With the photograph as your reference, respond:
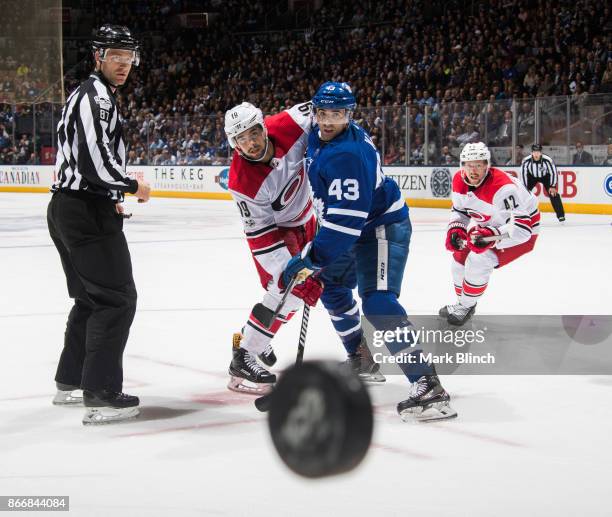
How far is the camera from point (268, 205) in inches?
175

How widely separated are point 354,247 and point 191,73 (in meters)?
25.1

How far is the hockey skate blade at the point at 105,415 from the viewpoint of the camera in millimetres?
3875

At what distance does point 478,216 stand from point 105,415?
319cm

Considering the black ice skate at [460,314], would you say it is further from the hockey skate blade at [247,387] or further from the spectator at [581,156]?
the spectator at [581,156]

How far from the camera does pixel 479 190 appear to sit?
630 cm

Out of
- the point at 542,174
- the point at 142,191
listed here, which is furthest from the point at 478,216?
the point at 542,174

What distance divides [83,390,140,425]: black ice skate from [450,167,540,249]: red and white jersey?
301cm

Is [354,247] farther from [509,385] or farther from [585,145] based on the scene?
[585,145]

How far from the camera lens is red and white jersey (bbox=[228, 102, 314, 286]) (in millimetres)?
4336

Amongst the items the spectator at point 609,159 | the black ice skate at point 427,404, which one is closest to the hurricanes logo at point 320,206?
the black ice skate at point 427,404

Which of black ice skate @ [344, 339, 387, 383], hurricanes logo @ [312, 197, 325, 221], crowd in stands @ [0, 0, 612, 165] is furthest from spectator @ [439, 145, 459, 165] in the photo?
hurricanes logo @ [312, 197, 325, 221]
